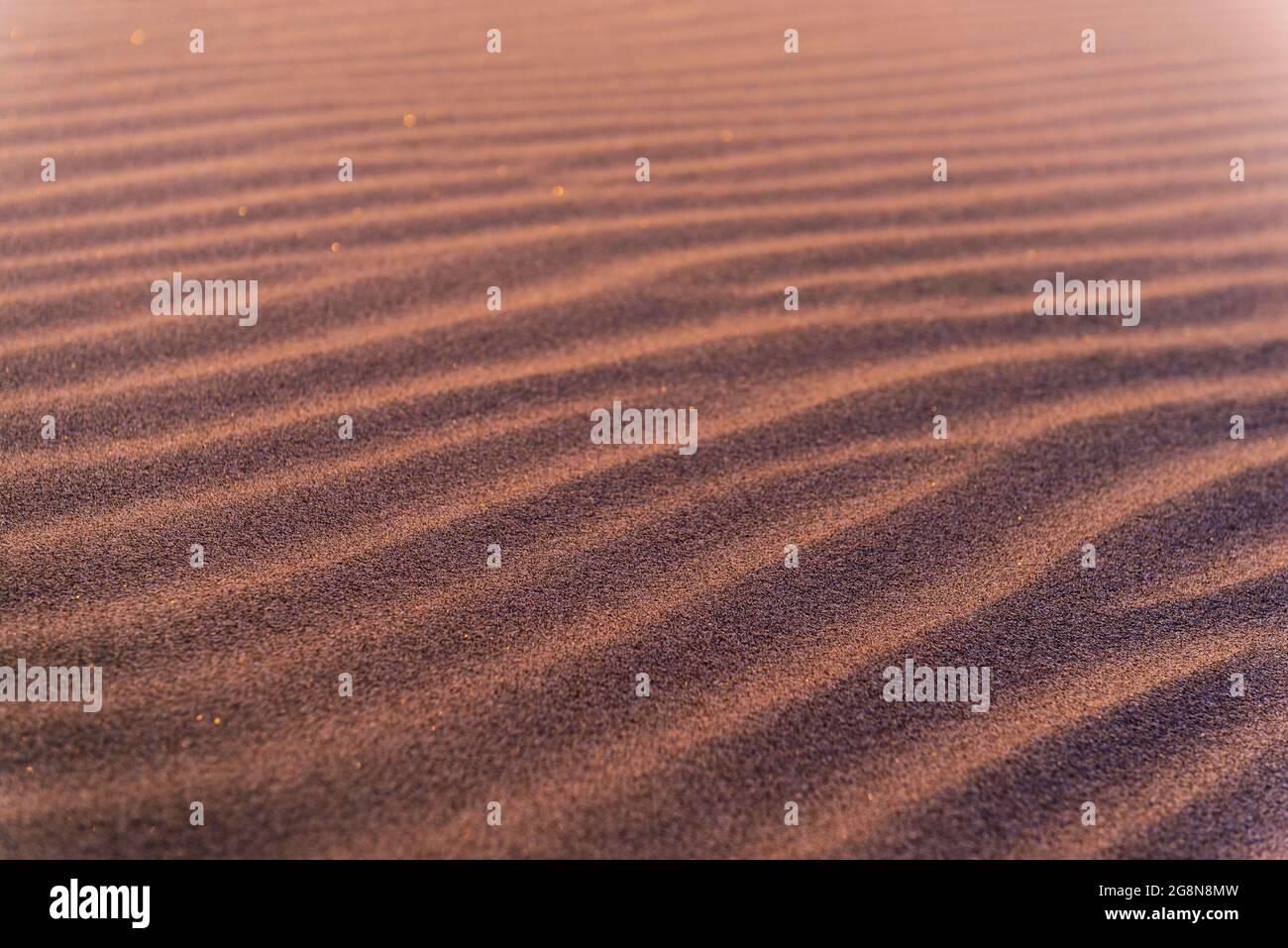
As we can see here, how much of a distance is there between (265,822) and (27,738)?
401mm

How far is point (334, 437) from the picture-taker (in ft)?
6.19

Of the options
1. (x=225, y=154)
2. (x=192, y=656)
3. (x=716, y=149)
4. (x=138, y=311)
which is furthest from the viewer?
(x=716, y=149)

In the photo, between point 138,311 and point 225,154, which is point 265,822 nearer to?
point 138,311

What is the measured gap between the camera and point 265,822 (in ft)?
4.13

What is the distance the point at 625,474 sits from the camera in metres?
1.85

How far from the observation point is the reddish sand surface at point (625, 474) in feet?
4.38

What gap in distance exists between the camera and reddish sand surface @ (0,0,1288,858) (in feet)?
4.38

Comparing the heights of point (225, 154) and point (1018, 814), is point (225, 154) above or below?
above

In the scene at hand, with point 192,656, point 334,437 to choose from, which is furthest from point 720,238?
point 192,656
